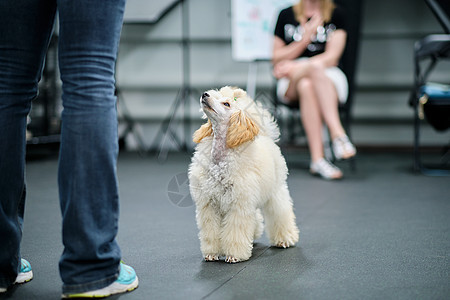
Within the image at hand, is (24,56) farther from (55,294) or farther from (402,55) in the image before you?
(402,55)

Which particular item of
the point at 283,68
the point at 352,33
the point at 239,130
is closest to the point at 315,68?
the point at 283,68

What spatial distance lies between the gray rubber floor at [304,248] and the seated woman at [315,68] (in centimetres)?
42

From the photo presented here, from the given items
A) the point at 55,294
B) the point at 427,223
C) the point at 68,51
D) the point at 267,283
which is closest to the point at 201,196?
the point at 267,283

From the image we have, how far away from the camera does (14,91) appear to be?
1.17 metres

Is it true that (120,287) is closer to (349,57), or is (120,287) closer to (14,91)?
(14,91)

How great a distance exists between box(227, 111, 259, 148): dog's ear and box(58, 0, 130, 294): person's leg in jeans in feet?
1.42

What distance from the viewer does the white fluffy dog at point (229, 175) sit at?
1441 millimetres

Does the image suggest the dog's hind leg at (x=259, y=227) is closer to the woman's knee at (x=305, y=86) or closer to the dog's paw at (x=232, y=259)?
the dog's paw at (x=232, y=259)

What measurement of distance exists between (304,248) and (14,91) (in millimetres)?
947

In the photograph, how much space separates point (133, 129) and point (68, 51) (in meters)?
4.14

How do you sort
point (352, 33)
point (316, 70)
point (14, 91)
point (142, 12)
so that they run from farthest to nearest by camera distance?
1. point (142, 12)
2. point (352, 33)
3. point (316, 70)
4. point (14, 91)

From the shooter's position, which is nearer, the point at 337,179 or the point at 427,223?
the point at 427,223

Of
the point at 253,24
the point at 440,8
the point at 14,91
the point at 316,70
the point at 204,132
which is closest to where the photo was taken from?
the point at 14,91

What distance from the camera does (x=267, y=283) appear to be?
124 centimetres
